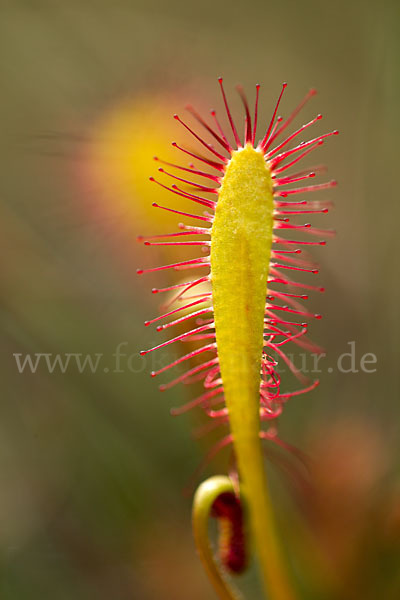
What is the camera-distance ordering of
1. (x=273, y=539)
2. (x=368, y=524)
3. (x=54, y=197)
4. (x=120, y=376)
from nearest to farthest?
(x=273, y=539) → (x=368, y=524) → (x=54, y=197) → (x=120, y=376)

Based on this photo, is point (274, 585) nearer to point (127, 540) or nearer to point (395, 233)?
point (127, 540)

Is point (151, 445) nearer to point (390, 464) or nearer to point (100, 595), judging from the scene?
point (100, 595)

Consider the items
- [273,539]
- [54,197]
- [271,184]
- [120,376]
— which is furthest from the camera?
[120,376]

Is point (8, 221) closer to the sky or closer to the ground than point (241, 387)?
closer to the sky

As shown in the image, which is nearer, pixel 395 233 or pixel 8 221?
pixel 8 221

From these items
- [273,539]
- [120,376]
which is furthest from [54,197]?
[273,539]

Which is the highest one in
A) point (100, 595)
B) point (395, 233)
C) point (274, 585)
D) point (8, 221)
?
point (8, 221)
